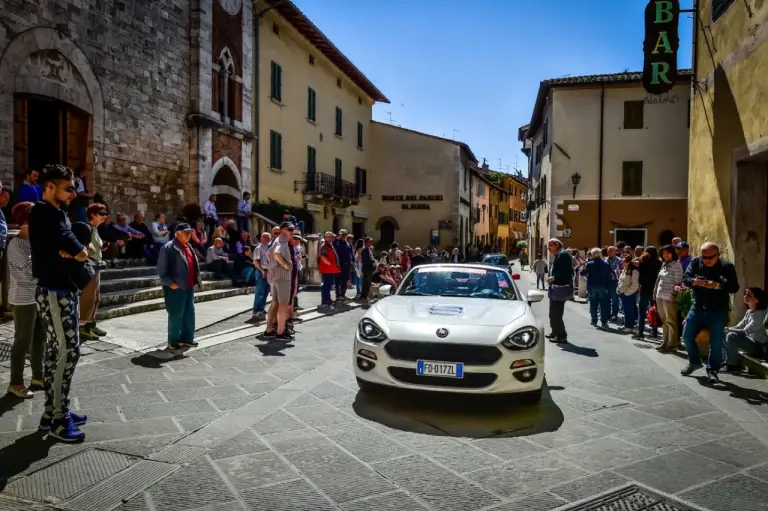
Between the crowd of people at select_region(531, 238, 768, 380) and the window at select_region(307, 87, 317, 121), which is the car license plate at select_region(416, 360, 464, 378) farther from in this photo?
the window at select_region(307, 87, 317, 121)

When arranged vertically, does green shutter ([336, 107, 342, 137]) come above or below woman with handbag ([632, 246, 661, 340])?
above

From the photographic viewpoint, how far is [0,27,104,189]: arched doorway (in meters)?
12.0

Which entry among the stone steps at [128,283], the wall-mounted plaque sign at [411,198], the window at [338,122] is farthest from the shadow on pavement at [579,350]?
the wall-mounted plaque sign at [411,198]

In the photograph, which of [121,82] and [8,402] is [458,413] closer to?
[8,402]

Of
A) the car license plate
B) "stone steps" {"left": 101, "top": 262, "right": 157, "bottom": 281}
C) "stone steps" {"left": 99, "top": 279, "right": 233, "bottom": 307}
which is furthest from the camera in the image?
"stone steps" {"left": 101, "top": 262, "right": 157, "bottom": 281}

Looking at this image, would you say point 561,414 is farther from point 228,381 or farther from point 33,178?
point 33,178

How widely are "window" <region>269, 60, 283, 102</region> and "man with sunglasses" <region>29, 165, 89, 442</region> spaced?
20659 millimetres

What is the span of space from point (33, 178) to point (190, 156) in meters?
7.91

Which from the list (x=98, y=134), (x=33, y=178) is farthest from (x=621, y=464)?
(x=98, y=134)

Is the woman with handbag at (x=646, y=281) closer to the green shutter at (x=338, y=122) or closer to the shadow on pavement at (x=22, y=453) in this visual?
the shadow on pavement at (x=22, y=453)

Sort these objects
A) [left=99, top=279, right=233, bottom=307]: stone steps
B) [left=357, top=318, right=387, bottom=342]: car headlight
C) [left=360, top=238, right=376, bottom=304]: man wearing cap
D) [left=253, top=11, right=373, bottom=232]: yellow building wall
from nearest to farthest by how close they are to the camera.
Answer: [left=357, top=318, right=387, bottom=342]: car headlight, [left=99, top=279, right=233, bottom=307]: stone steps, [left=360, top=238, right=376, bottom=304]: man wearing cap, [left=253, top=11, right=373, bottom=232]: yellow building wall

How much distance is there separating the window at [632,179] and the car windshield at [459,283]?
2153 cm

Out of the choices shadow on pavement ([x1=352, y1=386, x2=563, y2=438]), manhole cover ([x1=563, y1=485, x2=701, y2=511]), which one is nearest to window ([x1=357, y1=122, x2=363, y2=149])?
shadow on pavement ([x1=352, y1=386, x2=563, y2=438])

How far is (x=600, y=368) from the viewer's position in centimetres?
746
